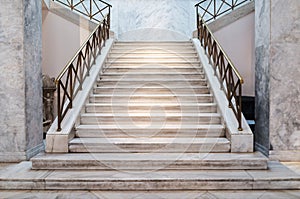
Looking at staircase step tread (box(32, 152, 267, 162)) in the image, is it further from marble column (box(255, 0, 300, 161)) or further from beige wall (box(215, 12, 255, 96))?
beige wall (box(215, 12, 255, 96))

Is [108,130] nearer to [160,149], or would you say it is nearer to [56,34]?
[160,149]

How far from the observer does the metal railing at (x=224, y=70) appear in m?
4.37

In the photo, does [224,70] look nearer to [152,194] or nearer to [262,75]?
[262,75]

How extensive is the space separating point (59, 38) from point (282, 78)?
5.18 metres

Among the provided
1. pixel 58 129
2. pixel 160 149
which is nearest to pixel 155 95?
pixel 160 149

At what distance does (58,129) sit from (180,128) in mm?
1762

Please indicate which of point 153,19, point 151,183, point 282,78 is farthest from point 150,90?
point 153,19

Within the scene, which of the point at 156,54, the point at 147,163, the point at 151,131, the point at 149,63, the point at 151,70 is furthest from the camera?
the point at 156,54

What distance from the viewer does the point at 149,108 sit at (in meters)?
5.09

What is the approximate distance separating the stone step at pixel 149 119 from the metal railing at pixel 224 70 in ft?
1.28

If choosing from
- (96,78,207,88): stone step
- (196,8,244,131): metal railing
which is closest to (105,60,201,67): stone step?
(196,8,244,131): metal railing

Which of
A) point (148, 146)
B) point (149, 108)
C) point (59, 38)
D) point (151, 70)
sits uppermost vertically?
point (59, 38)

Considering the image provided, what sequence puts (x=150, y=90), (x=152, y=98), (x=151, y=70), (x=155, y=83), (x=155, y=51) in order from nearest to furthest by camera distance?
1. (x=152, y=98)
2. (x=150, y=90)
3. (x=155, y=83)
4. (x=151, y=70)
5. (x=155, y=51)

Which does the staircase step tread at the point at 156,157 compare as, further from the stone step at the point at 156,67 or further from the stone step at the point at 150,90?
the stone step at the point at 156,67
